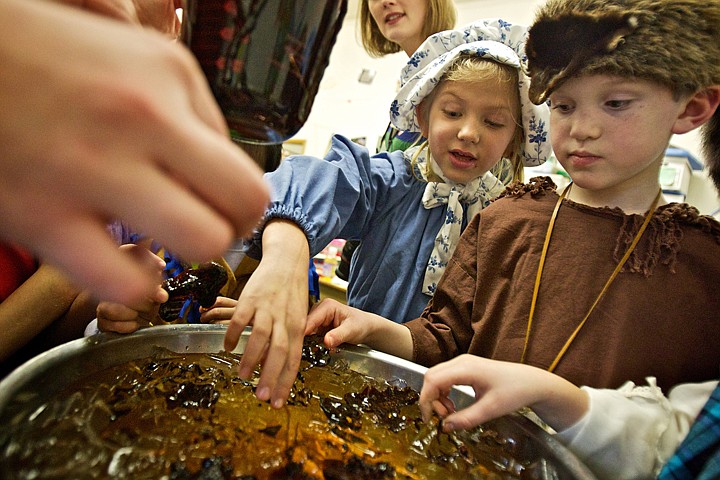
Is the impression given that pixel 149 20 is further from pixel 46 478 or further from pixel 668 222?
pixel 668 222

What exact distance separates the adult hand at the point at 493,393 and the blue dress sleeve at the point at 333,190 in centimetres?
33

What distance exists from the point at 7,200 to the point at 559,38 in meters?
0.69

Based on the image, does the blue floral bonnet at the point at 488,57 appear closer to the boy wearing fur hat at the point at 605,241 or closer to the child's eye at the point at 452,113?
the child's eye at the point at 452,113

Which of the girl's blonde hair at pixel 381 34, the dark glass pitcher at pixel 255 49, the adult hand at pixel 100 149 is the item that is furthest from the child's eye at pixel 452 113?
the adult hand at pixel 100 149

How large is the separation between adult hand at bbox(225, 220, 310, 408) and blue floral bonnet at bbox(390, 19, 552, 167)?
523mm

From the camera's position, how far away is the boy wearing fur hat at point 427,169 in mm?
857

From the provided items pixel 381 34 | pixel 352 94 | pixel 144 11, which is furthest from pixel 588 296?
pixel 352 94

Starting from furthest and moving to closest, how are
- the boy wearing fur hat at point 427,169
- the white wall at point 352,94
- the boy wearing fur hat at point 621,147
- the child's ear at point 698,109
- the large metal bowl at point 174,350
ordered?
1. the white wall at point 352,94
2. the boy wearing fur hat at point 427,169
3. the child's ear at point 698,109
4. the boy wearing fur hat at point 621,147
5. the large metal bowl at point 174,350

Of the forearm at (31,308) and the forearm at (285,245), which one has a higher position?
the forearm at (285,245)

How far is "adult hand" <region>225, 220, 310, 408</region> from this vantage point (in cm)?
50

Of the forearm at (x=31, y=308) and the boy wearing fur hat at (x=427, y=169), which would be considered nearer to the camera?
the forearm at (x=31, y=308)

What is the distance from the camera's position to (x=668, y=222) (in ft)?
2.34

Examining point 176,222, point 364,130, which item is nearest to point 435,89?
point 176,222

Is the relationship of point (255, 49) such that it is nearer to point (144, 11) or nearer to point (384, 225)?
point (144, 11)
